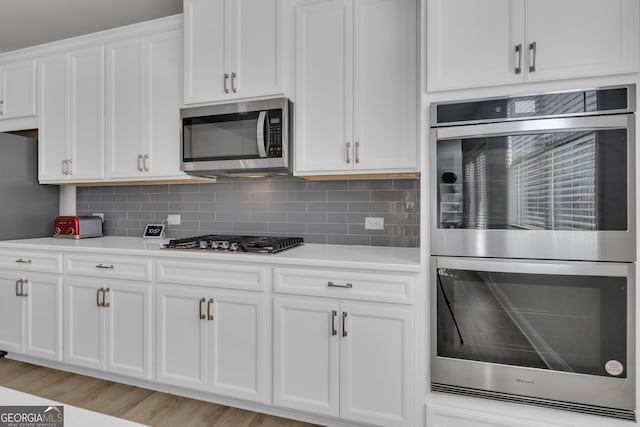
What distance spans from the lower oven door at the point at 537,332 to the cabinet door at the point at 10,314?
9.70 ft

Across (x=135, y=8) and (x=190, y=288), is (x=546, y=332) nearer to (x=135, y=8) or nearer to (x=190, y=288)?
(x=190, y=288)

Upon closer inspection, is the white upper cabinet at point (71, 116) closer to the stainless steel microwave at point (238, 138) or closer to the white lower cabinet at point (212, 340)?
the stainless steel microwave at point (238, 138)

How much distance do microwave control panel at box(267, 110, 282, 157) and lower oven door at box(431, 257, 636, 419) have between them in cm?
111

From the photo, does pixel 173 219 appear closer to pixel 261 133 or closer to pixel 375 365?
pixel 261 133

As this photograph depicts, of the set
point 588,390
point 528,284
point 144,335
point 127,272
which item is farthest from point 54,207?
point 588,390

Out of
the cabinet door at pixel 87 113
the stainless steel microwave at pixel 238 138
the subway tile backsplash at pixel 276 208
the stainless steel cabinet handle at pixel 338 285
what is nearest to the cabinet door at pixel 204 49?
the stainless steel microwave at pixel 238 138

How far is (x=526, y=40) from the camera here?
1.61 metres

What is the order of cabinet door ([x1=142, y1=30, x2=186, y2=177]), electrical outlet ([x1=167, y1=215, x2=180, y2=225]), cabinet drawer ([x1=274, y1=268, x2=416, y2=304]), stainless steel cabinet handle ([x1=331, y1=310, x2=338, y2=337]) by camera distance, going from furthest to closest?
electrical outlet ([x1=167, y1=215, x2=180, y2=225]), cabinet door ([x1=142, y1=30, x2=186, y2=177]), stainless steel cabinet handle ([x1=331, y1=310, x2=338, y2=337]), cabinet drawer ([x1=274, y1=268, x2=416, y2=304])

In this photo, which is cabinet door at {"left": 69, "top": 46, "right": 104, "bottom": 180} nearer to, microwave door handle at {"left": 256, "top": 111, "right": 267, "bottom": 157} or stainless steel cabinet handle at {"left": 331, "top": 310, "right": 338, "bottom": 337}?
microwave door handle at {"left": 256, "top": 111, "right": 267, "bottom": 157}

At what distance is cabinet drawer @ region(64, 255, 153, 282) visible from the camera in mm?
2334

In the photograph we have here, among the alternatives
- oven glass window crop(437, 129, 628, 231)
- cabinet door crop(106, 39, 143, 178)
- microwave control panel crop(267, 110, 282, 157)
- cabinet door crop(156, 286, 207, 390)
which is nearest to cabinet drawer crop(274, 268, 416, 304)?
oven glass window crop(437, 129, 628, 231)

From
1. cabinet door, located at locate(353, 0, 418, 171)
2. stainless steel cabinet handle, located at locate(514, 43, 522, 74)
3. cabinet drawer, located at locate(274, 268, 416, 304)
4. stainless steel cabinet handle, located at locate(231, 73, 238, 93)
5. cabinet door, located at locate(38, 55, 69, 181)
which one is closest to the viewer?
stainless steel cabinet handle, located at locate(514, 43, 522, 74)

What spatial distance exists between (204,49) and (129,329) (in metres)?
1.89

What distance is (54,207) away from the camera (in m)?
3.33
